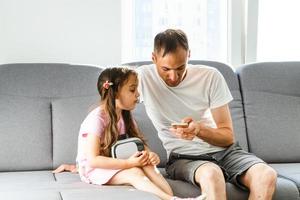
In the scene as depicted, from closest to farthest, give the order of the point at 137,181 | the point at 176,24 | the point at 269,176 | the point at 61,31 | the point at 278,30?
1. the point at 137,181
2. the point at 269,176
3. the point at 61,31
4. the point at 176,24
5. the point at 278,30

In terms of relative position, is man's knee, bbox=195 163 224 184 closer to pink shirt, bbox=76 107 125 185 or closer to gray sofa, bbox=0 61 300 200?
gray sofa, bbox=0 61 300 200

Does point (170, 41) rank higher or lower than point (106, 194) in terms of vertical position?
higher

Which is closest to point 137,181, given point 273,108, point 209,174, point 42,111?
point 209,174

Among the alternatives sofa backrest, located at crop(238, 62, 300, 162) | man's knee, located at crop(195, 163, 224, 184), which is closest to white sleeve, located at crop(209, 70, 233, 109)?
man's knee, located at crop(195, 163, 224, 184)

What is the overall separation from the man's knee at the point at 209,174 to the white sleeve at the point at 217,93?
1.13ft

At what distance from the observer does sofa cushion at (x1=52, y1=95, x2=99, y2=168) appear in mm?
2752

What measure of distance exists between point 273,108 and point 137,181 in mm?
1223

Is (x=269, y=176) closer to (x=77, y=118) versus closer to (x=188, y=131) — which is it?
(x=188, y=131)

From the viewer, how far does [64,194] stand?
2.03 meters

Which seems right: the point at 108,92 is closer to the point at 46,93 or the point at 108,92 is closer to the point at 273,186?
the point at 46,93

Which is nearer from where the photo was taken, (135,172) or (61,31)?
(135,172)

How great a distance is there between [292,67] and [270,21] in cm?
60

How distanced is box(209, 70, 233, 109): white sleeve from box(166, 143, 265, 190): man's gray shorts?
22 centimetres

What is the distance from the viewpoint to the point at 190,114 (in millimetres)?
2578
